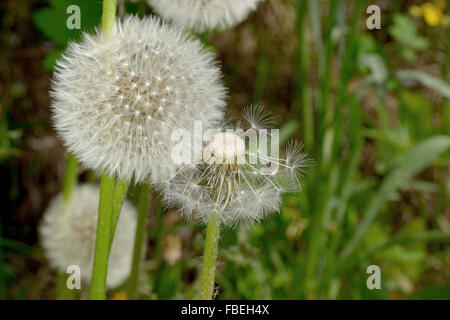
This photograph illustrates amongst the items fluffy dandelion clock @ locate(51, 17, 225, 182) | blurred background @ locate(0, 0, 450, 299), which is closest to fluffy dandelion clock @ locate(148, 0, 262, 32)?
blurred background @ locate(0, 0, 450, 299)

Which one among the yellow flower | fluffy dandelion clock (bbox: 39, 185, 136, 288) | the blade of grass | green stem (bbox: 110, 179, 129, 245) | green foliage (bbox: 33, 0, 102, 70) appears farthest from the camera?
the yellow flower

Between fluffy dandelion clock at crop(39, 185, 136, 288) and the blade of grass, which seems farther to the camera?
the blade of grass

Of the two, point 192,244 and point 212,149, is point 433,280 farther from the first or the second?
point 212,149

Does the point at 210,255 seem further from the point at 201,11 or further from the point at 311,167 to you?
the point at 311,167

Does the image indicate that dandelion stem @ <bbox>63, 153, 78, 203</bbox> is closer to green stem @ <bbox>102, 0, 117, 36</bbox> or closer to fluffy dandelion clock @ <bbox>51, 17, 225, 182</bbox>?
fluffy dandelion clock @ <bbox>51, 17, 225, 182</bbox>

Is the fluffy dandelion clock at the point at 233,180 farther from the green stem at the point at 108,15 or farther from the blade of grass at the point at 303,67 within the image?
the blade of grass at the point at 303,67

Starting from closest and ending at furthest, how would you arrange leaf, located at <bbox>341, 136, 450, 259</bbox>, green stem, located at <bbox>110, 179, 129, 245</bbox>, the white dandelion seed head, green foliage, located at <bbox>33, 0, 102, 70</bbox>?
the white dandelion seed head < green stem, located at <bbox>110, 179, 129, 245</bbox> < green foliage, located at <bbox>33, 0, 102, 70</bbox> < leaf, located at <bbox>341, 136, 450, 259</bbox>
